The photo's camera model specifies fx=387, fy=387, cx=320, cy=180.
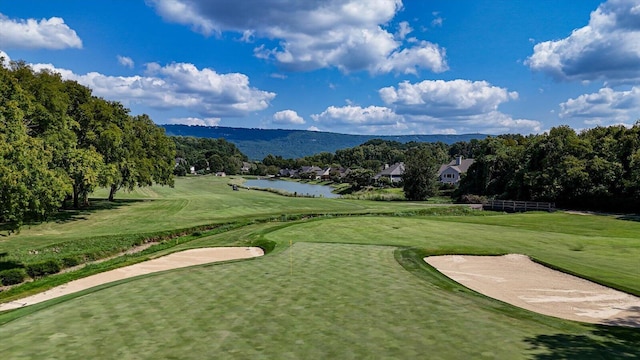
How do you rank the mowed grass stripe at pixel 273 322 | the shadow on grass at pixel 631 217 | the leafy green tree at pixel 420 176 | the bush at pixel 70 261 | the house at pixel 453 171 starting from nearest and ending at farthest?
1. the mowed grass stripe at pixel 273 322
2. the bush at pixel 70 261
3. the shadow on grass at pixel 631 217
4. the leafy green tree at pixel 420 176
5. the house at pixel 453 171

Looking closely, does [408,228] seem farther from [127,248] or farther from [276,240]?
[127,248]

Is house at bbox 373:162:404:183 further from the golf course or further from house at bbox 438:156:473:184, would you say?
the golf course

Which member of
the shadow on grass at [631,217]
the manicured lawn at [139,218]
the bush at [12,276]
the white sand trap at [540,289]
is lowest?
the bush at [12,276]

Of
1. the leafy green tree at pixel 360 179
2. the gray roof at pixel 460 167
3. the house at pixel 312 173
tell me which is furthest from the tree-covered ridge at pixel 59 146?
the house at pixel 312 173

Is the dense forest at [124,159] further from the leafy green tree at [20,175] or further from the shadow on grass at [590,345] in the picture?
the shadow on grass at [590,345]

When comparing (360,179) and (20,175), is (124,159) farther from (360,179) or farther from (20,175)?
(360,179)

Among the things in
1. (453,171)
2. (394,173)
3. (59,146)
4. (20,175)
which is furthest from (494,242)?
(394,173)
